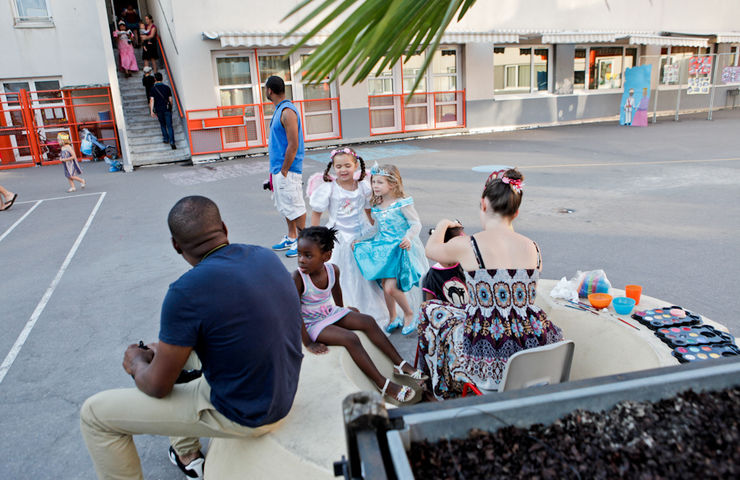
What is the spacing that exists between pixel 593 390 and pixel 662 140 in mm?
15888

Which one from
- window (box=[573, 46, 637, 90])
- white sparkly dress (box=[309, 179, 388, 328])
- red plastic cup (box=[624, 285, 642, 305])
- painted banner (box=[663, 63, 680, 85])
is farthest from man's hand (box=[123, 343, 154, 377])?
painted banner (box=[663, 63, 680, 85])

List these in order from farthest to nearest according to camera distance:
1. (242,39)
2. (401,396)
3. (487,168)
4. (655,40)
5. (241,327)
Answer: (655,40) < (242,39) < (487,168) < (401,396) < (241,327)

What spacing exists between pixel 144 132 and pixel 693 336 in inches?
612

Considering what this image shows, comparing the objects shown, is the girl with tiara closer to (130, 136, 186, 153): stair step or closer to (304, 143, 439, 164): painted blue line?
(304, 143, 439, 164): painted blue line

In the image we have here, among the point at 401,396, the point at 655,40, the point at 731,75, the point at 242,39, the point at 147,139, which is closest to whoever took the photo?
the point at 401,396

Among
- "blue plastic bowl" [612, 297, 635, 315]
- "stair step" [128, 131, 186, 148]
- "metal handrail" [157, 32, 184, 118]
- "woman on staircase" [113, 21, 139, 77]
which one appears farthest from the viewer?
"woman on staircase" [113, 21, 139, 77]

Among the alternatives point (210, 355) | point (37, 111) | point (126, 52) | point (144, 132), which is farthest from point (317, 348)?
point (37, 111)

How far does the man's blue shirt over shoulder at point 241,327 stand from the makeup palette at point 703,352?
2.00m

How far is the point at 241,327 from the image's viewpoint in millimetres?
2121

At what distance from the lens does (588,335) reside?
3270 millimetres

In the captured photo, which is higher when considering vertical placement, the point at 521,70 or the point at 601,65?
the point at 601,65

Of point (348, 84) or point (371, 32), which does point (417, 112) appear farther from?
point (371, 32)

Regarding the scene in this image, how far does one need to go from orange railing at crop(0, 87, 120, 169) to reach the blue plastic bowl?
1726 cm

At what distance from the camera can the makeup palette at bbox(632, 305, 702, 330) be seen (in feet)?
10.1
